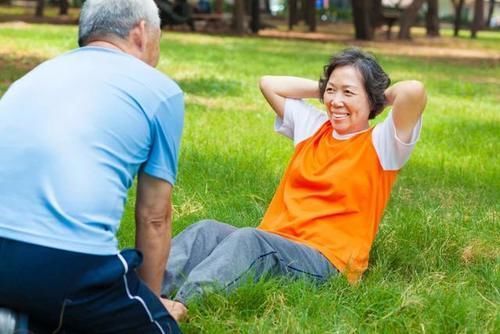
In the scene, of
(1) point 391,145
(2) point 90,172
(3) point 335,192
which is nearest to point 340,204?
(3) point 335,192

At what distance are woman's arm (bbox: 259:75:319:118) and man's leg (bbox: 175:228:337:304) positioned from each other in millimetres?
859

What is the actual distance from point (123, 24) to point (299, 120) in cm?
154

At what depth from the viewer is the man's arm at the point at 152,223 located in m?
3.32

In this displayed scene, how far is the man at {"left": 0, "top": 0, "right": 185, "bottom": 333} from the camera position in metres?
2.98

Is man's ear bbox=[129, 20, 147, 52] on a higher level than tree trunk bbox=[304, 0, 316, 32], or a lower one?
higher

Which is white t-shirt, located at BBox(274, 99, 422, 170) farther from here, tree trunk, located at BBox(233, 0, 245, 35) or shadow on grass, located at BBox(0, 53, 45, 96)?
tree trunk, located at BBox(233, 0, 245, 35)

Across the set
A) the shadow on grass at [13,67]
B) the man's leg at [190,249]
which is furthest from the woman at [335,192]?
the shadow on grass at [13,67]

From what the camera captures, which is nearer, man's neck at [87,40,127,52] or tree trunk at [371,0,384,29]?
man's neck at [87,40,127,52]

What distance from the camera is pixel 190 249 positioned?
13.6 ft

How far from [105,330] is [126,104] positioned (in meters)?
0.68

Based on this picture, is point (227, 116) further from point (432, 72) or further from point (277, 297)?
point (432, 72)

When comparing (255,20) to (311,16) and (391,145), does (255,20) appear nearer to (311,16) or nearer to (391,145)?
(311,16)

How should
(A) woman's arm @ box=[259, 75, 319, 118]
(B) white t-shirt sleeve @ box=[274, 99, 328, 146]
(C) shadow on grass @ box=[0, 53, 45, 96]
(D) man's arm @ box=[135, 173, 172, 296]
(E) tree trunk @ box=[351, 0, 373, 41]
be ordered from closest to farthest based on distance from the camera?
(D) man's arm @ box=[135, 173, 172, 296] < (B) white t-shirt sleeve @ box=[274, 99, 328, 146] < (A) woman's arm @ box=[259, 75, 319, 118] < (C) shadow on grass @ box=[0, 53, 45, 96] < (E) tree trunk @ box=[351, 0, 373, 41]

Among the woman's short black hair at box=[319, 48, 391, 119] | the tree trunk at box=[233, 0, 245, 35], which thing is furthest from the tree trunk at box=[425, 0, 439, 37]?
the woman's short black hair at box=[319, 48, 391, 119]
